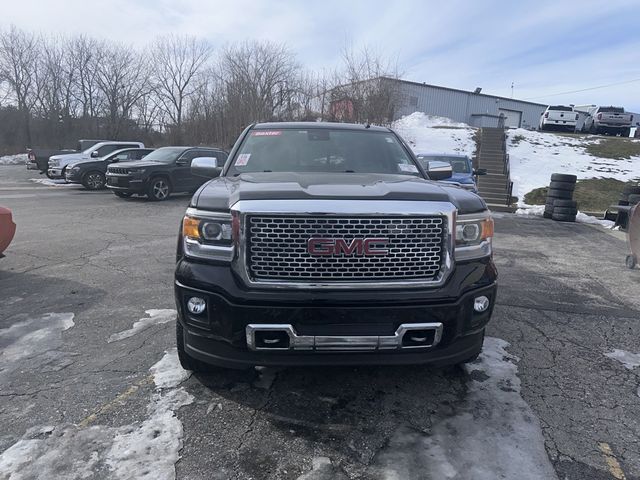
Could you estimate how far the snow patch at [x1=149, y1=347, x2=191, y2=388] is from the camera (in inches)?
124

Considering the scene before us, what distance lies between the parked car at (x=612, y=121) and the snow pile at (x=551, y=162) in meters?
3.94

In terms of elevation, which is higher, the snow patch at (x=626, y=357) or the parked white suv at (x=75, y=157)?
the parked white suv at (x=75, y=157)

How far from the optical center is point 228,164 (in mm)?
4039

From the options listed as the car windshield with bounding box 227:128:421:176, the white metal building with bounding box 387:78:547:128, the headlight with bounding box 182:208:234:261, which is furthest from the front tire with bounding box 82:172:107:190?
the white metal building with bounding box 387:78:547:128

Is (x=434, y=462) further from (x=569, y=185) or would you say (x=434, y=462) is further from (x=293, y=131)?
(x=569, y=185)

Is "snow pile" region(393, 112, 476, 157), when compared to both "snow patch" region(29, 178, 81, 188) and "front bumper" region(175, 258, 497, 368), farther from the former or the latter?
"front bumper" region(175, 258, 497, 368)

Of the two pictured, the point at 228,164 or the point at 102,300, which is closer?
the point at 228,164

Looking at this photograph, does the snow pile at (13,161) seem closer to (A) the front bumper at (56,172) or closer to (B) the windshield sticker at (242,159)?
(A) the front bumper at (56,172)

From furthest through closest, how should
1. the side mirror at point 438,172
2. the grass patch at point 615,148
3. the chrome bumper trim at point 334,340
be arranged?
the grass patch at point 615,148 < the side mirror at point 438,172 < the chrome bumper trim at point 334,340

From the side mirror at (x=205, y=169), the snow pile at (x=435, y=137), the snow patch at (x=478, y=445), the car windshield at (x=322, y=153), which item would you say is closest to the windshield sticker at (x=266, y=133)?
the car windshield at (x=322, y=153)

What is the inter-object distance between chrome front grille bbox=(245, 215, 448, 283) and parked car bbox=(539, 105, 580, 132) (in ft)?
105

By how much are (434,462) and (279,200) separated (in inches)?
64.0

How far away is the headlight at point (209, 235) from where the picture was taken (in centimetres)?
261

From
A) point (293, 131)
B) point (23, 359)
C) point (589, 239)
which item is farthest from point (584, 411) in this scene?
point (589, 239)
